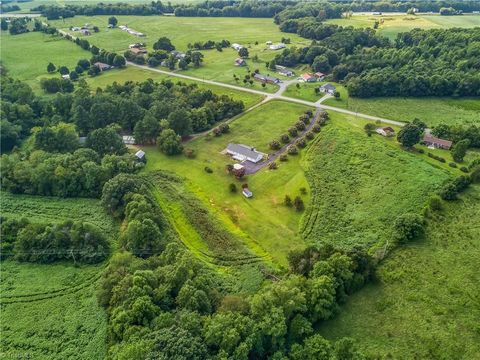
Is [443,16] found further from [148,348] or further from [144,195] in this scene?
[148,348]

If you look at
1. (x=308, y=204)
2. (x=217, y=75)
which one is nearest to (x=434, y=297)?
→ (x=308, y=204)

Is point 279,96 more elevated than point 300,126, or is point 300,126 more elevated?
point 279,96

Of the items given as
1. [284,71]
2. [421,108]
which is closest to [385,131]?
[421,108]

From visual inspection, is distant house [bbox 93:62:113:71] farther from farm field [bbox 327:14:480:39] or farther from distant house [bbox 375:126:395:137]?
farm field [bbox 327:14:480:39]

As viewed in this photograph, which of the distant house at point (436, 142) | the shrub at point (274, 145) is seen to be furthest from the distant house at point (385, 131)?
the shrub at point (274, 145)

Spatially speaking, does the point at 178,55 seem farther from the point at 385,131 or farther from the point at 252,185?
the point at 252,185

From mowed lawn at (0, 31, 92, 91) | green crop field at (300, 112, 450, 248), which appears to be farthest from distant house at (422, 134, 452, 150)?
mowed lawn at (0, 31, 92, 91)
